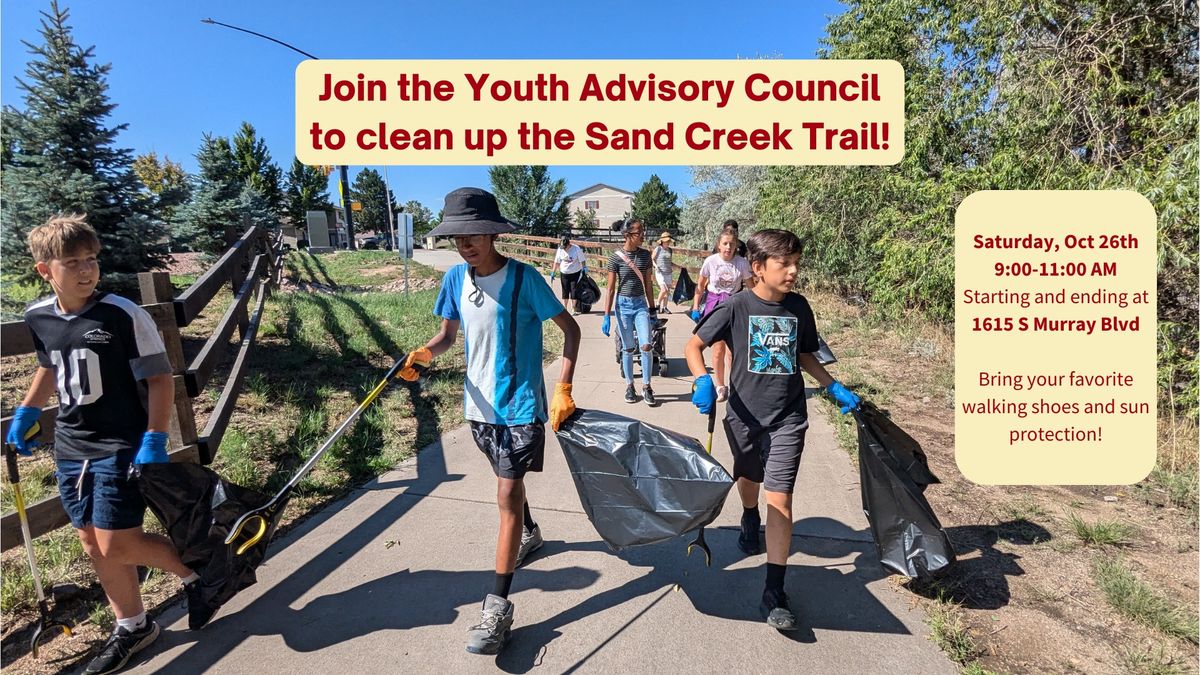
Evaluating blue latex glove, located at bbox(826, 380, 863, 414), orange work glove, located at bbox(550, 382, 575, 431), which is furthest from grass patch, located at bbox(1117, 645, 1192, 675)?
orange work glove, located at bbox(550, 382, 575, 431)

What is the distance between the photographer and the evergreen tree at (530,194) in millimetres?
52500

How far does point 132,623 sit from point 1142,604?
14.3 feet

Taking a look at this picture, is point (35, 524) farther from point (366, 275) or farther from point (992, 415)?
point (366, 275)

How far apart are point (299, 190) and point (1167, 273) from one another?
6620 cm

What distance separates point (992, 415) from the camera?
13.8 ft

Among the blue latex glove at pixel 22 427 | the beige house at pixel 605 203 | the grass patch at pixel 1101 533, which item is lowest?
the grass patch at pixel 1101 533

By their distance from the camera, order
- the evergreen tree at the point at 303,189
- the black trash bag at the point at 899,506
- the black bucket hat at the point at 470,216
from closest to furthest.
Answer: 1. the black bucket hat at the point at 470,216
2. the black trash bag at the point at 899,506
3. the evergreen tree at the point at 303,189

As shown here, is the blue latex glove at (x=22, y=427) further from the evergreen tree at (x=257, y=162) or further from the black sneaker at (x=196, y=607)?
the evergreen tree at (x=257, y=162)

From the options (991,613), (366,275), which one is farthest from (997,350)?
(366,275)

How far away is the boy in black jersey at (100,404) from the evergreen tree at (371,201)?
8508 centimetres

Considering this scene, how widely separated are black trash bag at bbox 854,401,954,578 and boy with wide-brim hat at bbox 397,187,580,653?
5.01 feet

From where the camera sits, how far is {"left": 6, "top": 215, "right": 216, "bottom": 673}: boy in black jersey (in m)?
2.30

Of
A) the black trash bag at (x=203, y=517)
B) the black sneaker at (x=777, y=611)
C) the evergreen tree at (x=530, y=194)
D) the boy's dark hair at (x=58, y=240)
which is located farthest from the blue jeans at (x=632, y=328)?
the evergreen tree at (x=530, y=194)

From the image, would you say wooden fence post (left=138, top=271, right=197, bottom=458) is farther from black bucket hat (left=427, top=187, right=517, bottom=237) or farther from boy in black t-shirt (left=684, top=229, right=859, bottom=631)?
boy in black t-shirt (left=684, top=229, right=859, bottom=631)
